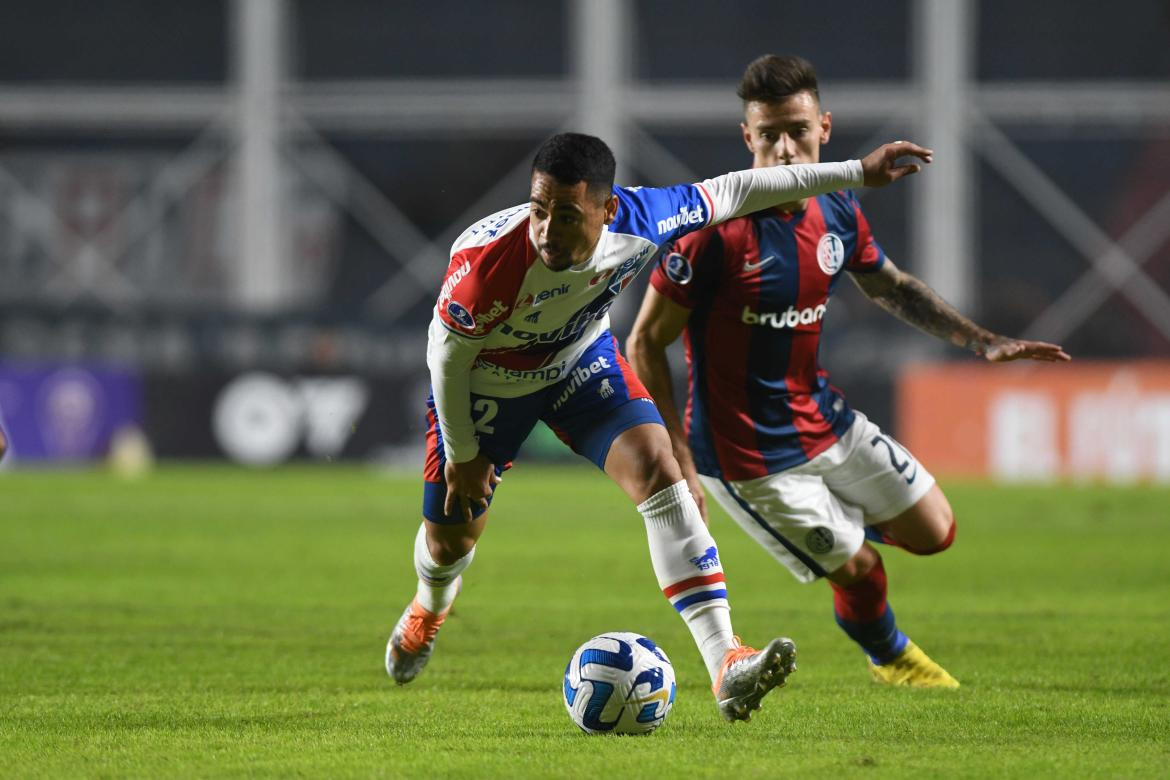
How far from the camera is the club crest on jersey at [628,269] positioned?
5.42m

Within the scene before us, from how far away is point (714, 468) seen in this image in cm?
651

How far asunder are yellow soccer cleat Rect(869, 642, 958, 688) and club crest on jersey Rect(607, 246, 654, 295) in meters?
1.92

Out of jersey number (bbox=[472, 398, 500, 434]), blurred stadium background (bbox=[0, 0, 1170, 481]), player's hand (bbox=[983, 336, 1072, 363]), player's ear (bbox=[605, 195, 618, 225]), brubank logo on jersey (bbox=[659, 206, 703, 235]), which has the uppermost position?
player's ear (bbox=[605, 195, 618, 225])

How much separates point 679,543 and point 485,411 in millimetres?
873

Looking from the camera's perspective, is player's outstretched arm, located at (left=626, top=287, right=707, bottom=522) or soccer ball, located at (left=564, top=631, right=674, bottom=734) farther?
player's outstretched arm, located at (left=626, top=287, right=707, bottom=522)

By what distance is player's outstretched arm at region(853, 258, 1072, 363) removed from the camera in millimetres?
6461

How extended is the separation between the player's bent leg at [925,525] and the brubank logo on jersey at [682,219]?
1623 mm

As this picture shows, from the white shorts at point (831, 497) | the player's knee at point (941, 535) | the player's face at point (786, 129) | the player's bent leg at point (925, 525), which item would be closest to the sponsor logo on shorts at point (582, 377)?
the white shorts at point (831, 497)

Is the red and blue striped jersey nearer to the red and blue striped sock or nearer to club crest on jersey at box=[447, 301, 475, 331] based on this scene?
the red and blue striped sock

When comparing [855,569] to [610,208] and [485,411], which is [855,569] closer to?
[485,411]

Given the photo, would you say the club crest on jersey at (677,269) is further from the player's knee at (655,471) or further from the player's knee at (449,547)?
the player's knee at (449,547)

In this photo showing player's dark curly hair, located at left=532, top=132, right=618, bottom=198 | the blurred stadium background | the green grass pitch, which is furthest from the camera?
the blurred stadium background

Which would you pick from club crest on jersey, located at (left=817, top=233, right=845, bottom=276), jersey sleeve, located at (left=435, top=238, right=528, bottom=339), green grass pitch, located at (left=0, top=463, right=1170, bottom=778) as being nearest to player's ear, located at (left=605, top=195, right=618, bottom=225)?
jersey sleeve, located at (left=435, top=238, right=528, bottom=339)

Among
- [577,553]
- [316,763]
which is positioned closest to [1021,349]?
[316,763]
